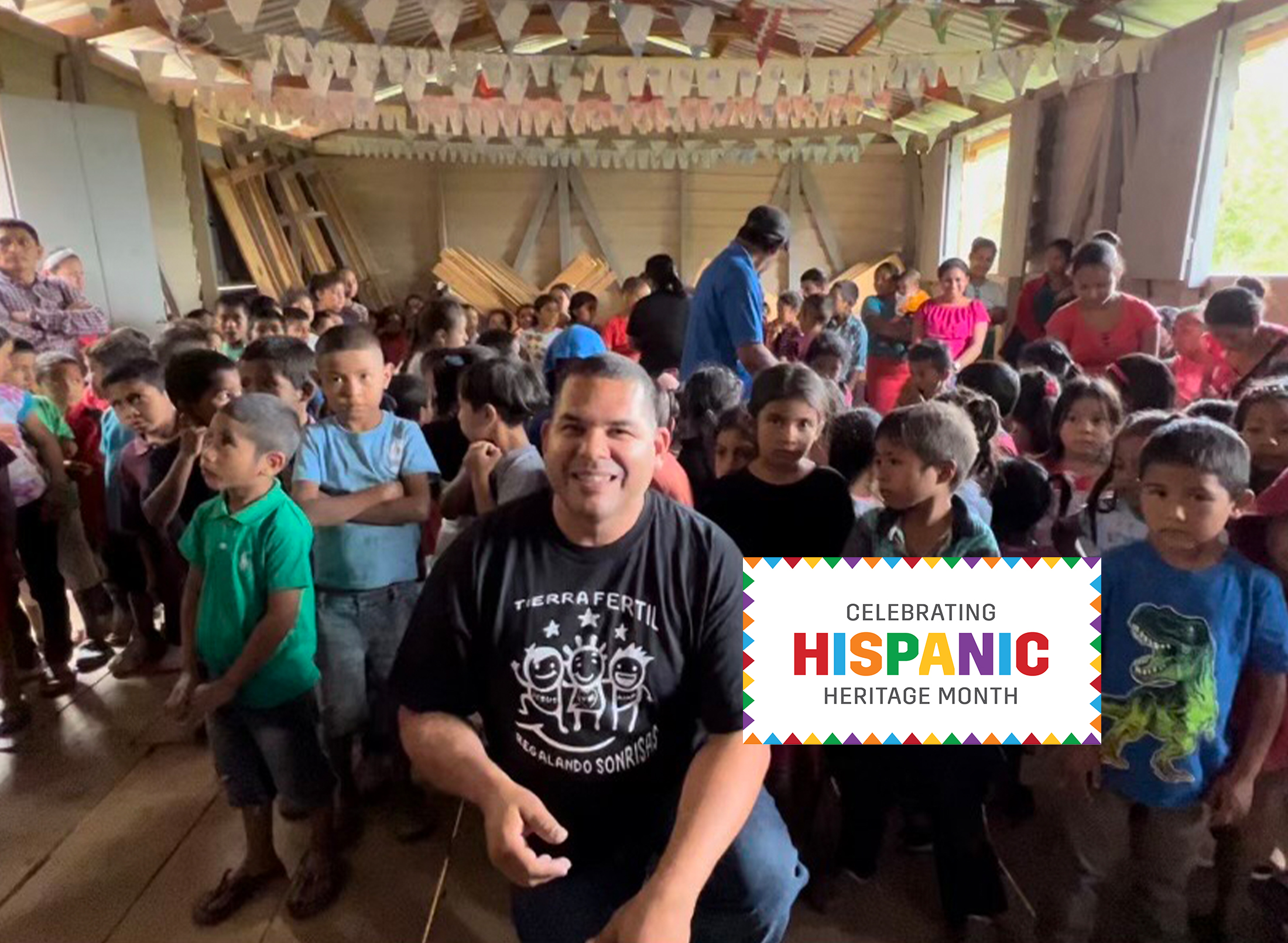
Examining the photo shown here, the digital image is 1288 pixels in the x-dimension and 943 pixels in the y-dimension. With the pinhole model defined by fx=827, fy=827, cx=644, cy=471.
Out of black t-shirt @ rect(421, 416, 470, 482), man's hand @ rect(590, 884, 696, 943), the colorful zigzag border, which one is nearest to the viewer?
man's hand @ rect(590, 884, 696, 943)

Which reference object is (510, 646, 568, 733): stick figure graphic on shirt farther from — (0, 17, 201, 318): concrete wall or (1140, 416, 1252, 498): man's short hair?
(0, 17, 201, 318): concrete wall

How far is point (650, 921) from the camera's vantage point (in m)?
1.31

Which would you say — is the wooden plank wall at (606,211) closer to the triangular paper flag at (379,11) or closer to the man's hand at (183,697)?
the triangular paper flag at (379,11)

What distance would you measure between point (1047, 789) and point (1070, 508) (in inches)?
34.0

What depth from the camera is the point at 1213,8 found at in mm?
5258

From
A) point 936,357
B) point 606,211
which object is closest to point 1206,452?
point 936,357

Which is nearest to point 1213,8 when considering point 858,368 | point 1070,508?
point 858,368

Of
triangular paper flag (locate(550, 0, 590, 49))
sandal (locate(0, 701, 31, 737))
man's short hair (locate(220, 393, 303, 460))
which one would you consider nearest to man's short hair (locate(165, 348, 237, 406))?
man's short hair (locate(220, 393, 303, 460))

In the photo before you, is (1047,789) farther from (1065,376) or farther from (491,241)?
(491,241)

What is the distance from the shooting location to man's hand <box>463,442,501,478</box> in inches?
87.1

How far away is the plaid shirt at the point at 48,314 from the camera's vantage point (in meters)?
4.43

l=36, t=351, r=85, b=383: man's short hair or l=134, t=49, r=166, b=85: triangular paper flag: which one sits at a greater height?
l=134, t=49, r=166, b=85: triangular paper flag

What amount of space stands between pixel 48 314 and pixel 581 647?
15.3 ft

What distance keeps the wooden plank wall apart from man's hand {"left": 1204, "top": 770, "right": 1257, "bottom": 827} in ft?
38.1
